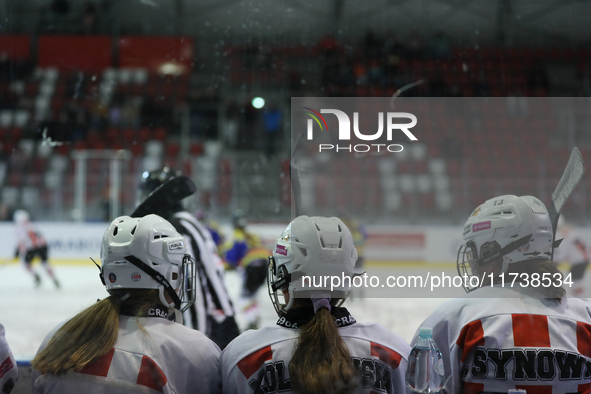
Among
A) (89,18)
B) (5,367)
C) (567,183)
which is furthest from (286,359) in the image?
(89,18)

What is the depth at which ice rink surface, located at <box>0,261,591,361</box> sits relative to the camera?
2.73 meters

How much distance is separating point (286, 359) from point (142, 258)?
0.45m

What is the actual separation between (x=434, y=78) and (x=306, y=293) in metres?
1.91

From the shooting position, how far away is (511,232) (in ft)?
4.88

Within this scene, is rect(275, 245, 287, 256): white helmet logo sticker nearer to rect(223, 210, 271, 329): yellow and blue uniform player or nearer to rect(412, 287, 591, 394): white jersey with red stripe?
rect(412, 287, 591, 394): white jersey with red stripe

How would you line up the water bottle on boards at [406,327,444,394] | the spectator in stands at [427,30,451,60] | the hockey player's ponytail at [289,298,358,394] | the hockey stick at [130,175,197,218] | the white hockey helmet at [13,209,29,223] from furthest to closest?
the white hockey helmet at [13,209,29,223] < the spectator in stands at [427,30,451,60] < the hockey stick at [130,175,197,218] < the water bottle on boards at [406,327,444,394] < the hockey player's ponytail at [289,298,358,394]

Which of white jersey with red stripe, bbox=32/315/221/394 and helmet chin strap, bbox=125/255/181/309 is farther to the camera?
helmet chin strap, bbox=125/255/181/309

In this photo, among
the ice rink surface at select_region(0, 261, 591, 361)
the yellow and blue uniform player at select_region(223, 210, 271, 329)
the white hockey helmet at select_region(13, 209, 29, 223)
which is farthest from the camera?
the white hockey helmet at select_region(13, 209, 29, 223)

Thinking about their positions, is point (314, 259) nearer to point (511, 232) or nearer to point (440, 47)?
point (511, 232)

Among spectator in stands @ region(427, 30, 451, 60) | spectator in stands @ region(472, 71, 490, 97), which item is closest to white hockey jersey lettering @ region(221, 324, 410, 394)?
spectator in stands @ region(472, 71, 490, 97)

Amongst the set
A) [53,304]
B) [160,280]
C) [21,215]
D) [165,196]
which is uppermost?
[165,196]

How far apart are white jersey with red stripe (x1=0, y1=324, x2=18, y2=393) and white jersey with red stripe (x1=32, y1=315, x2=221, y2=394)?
22 centimetres

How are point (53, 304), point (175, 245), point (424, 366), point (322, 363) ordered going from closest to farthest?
point (322, 363), point (424, 366), point (175, 245), point (53, 304)

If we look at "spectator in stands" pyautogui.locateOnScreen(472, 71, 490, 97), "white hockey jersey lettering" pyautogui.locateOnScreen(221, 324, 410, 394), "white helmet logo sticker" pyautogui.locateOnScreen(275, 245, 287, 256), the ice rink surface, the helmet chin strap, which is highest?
"spectator in stands" pyautogui.locateOnScreen(472, 71, 490, 97)
